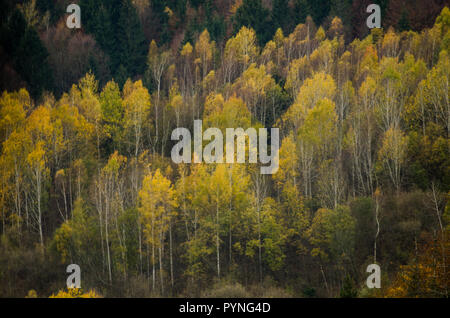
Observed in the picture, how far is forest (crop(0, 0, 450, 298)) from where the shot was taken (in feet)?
117

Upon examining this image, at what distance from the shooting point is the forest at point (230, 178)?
117 feet

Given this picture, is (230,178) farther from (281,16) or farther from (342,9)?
(342,9)

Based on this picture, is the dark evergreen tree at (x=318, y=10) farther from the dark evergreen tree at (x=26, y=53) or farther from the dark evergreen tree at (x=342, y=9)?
the dark evergreen tree at (x=26, y=53)

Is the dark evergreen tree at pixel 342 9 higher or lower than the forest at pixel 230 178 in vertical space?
higher

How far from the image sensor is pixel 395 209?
37406 millimetres

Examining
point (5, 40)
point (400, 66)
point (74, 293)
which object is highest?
point (5, 40)

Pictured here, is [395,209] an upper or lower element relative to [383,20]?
lower

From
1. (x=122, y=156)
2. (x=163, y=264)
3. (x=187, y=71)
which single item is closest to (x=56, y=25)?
(x=187, y=71)

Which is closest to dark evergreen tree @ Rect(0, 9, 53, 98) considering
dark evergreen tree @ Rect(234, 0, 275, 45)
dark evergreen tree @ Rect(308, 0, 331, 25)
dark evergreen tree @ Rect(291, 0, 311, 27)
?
dark evergreen tree @ Rect(234, 0, 275, 45)

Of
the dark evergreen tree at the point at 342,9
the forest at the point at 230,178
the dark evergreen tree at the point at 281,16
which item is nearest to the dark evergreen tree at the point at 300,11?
the dark evergreen tree at the point at 281,16

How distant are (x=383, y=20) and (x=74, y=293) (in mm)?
54265

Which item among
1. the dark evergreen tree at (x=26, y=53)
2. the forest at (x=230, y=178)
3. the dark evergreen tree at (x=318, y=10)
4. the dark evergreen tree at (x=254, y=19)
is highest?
the dark evergreen tree at (x=318, y=10)

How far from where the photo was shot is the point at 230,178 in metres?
38.6
